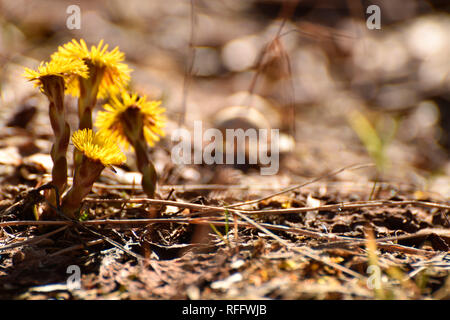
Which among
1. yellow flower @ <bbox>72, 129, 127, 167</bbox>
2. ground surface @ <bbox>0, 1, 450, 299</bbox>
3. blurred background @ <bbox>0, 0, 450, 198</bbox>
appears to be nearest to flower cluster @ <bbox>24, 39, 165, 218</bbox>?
yellow flower @ <bbox>72, 129, 127, 167</bbox>

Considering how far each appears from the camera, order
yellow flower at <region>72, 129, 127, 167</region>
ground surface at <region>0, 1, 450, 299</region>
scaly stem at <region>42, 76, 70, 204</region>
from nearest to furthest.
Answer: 1. ground surface at <region>0, 1, 450, 299</region>
2. yellow flower at <region>72, 129, 127, 167</region>
3. scaly stem at <region>42, 76, 70, 204</region>

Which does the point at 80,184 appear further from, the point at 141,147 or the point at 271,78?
the point at 271,78

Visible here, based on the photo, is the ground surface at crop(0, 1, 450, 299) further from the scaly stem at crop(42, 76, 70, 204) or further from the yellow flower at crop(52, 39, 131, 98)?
the yellow flower at crop(52, 39, 131, 98)

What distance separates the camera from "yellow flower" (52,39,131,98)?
1.77 meters

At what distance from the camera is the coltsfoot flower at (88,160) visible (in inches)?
61.7

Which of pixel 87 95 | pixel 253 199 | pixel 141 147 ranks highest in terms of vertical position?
pixel 87 95

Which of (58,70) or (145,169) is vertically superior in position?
(58,70)

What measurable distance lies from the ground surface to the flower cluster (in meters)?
0.11

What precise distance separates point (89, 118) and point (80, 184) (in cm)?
34

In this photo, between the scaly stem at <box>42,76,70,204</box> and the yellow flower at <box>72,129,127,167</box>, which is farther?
the scaly stem at <box>42,76,70,204</box>

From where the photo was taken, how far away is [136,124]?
6.24 feet

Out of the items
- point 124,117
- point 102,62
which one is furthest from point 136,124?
point 102,62

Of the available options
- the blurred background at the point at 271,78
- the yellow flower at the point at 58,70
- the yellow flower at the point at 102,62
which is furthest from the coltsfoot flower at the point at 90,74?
the blurred background at the point at 271,78

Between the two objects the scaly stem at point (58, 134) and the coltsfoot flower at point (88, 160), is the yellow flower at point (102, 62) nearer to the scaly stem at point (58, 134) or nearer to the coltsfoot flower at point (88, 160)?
the scaly stem at point (58, 134)
